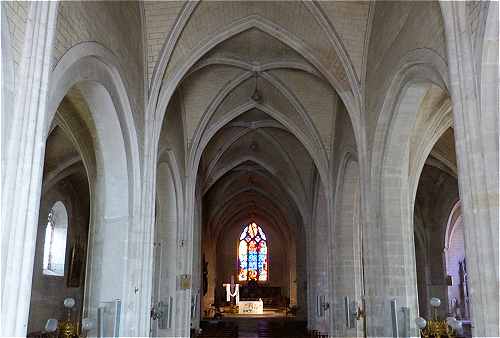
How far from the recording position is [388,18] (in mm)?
10570

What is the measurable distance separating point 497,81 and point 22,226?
19.1ft

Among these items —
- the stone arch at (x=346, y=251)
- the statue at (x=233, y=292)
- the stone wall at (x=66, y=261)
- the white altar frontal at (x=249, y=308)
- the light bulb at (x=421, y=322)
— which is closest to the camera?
the light bulb at (x=421, y=322)

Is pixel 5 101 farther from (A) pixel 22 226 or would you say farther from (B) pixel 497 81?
(B) pixel 497 81

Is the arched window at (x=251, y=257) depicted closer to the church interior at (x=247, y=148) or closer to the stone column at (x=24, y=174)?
the church interior at (x=247, y=148)

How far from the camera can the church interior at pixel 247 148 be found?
6.23 m

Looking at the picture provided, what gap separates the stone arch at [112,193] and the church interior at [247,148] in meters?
0.03

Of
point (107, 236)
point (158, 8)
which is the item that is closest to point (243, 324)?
point (107, 236)

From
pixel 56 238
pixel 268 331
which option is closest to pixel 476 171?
pixel 268 331

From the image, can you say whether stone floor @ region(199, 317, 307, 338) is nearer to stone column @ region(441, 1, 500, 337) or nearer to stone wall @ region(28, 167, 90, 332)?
stone wall @ region(28, 167, 90, 332)

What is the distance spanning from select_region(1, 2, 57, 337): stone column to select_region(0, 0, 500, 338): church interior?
0.02m

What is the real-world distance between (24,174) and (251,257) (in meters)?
31.4

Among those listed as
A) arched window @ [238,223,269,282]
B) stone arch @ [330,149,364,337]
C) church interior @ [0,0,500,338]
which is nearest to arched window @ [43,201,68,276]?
church interior @ [0,0,500,338]

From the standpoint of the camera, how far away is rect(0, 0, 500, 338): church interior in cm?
623

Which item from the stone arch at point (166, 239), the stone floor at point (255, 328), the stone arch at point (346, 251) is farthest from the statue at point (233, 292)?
the stone arch at point (166, 239)
